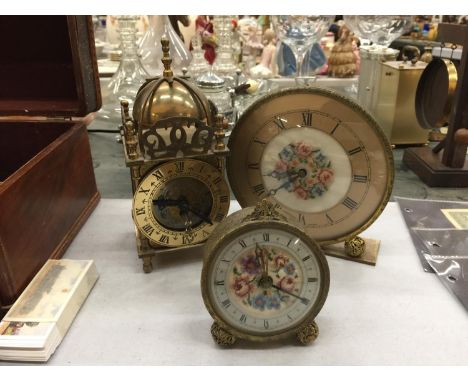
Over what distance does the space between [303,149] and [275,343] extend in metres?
0.40

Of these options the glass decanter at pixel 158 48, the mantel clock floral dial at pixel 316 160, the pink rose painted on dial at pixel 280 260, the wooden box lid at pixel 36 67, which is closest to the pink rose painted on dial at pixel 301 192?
the mantel clock floral dial at pixel 316 160

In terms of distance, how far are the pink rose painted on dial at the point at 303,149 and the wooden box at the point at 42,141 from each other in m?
0.57

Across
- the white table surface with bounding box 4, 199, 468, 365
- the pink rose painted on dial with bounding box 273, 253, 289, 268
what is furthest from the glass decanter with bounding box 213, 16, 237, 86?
the pink rose painted on dial with bounding box 273, 253, 289, 268

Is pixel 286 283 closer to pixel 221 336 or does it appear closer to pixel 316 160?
pixel 221 336

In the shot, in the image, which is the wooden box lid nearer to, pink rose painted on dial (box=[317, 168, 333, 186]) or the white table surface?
the white table surface

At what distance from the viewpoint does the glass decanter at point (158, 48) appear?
200cm

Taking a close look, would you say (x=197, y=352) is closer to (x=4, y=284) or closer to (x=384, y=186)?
(x=4, y=284)

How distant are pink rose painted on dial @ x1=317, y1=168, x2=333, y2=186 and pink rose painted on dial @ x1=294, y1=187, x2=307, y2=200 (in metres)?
0.04

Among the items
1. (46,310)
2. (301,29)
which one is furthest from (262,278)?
(301,29)

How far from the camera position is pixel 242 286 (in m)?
0.73

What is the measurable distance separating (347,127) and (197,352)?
1.74ft

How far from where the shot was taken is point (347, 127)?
0.89 m

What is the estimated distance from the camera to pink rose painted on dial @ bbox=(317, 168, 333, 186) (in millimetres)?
931

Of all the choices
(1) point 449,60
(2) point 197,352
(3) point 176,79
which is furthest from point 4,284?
(1) point 449,60
